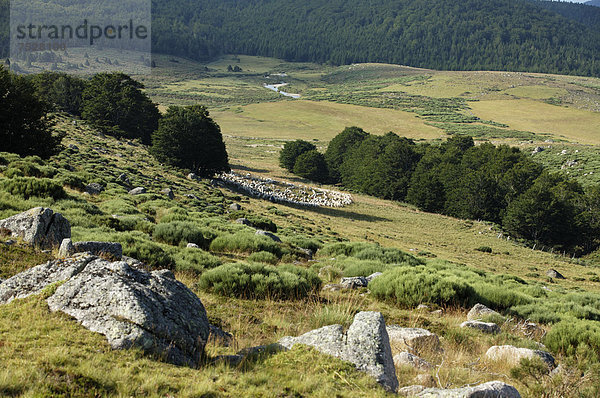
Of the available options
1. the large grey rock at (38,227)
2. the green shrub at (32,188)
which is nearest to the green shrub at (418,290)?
the large grey rock at (38,227)

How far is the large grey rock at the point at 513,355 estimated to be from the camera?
662 cm

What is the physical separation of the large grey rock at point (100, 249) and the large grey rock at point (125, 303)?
2275mm

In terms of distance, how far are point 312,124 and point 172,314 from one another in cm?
15063

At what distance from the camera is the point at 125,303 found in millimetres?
4891

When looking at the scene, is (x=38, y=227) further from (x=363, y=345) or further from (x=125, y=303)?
(x=363, y=345)

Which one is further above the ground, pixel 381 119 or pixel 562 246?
pixel 381 119

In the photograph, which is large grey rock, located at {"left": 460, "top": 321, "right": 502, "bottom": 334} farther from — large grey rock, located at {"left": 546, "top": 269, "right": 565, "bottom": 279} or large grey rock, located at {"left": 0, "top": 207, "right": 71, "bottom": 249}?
large grey rock, located at {"left": 546, "top": 269, "right": 565, "bottom": 279}

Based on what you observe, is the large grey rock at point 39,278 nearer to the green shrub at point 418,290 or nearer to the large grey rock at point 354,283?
the large grey rock at point 354,283

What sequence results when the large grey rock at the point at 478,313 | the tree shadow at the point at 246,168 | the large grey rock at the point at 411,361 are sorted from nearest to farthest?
the large grey rock at the point at 411,361
the large grey rock at the point at 478,313
the tree shadow at the point at 246,168

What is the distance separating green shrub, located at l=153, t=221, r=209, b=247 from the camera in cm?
1482

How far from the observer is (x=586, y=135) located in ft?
395

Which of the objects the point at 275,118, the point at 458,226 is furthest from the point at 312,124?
the point at 458,226

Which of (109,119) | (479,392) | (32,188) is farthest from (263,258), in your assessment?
(109,119)

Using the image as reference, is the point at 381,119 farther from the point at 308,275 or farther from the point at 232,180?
the point at 308,275
